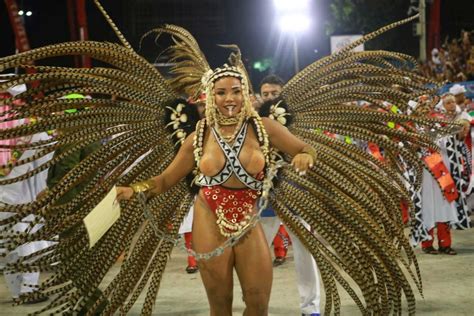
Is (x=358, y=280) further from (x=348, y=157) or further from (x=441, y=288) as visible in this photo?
(x=441, y=288)

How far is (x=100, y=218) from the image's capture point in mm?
4379

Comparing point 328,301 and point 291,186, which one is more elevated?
point 291,186

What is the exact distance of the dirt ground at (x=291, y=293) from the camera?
6.77 meters

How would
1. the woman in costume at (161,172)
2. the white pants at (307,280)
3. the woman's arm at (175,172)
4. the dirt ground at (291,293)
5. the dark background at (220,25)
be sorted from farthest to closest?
the dark background at (220,25) < the dirt ground at (291,293) < the white pants at (307,280) < the woman in costume at (161,172) < the woman's arm at (175,172)

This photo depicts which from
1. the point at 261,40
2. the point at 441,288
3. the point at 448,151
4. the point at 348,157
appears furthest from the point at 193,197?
the point at 261,40

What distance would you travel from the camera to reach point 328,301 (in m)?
5.25

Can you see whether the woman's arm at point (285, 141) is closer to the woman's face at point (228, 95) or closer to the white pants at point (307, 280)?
the woman's face at point (228, 95)

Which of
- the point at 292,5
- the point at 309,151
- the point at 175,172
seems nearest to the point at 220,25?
the point at 292,5

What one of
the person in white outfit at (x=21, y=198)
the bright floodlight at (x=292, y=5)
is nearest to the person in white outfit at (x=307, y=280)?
the person in white outfit at (x=21, y=198)

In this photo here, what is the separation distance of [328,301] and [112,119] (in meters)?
1.80

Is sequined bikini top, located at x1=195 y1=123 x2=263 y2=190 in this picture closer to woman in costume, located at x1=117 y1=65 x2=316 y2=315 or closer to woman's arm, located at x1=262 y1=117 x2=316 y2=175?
woman in costume, located at x1=117 y1=65 x2=316 y2=315

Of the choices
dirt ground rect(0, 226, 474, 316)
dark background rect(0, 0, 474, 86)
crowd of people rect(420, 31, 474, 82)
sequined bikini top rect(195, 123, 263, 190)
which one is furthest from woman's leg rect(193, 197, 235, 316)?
dark background rect(0, 0, 474, 86)

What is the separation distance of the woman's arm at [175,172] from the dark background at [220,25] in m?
12.2

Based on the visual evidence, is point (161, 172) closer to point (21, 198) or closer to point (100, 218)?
point (100, 218)
